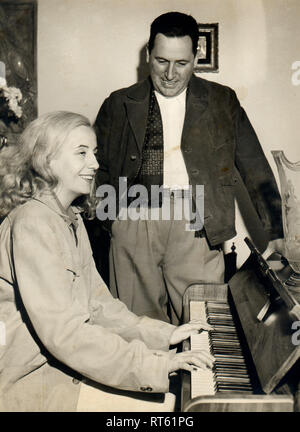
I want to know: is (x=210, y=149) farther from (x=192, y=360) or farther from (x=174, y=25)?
(x=192, y=360)

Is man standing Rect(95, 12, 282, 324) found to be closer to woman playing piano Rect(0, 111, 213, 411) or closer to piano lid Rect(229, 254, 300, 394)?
piano lid Rect(229, 254, 300, 394)

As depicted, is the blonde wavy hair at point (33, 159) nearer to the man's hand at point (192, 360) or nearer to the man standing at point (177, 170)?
the man's hand at point (192, 360)

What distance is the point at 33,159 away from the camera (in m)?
1.80

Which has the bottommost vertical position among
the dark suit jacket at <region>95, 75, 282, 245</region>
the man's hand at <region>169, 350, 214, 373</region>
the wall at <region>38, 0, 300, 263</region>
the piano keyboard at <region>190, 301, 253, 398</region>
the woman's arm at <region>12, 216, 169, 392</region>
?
the piano keyboard at <region>190, 301, 253, 398</region>

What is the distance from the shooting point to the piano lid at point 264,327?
1355mm

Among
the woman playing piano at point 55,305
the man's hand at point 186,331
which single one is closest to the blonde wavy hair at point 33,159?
the woman playing piano at point 55,305

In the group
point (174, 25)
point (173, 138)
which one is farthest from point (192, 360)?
point (174, 25)

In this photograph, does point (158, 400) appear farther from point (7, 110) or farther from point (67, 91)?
point (67, 91)

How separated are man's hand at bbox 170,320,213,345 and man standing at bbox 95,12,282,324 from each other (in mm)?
764

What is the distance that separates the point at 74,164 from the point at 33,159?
150 mm

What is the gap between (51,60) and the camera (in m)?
3.39

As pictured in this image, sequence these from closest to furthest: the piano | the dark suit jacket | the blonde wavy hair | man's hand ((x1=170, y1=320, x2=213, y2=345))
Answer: the piano, the blonde wavy hair, man's hand ((x1=170, y1=320, x2=213, y2=345)), the dark suit jacket

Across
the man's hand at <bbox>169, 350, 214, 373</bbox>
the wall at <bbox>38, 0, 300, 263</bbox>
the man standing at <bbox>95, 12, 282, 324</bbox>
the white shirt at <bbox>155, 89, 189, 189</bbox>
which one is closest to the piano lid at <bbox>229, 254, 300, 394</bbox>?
the man's hand at <bbox>169, 350, 214, 373</bbox>

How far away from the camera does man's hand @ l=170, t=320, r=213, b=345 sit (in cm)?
188
